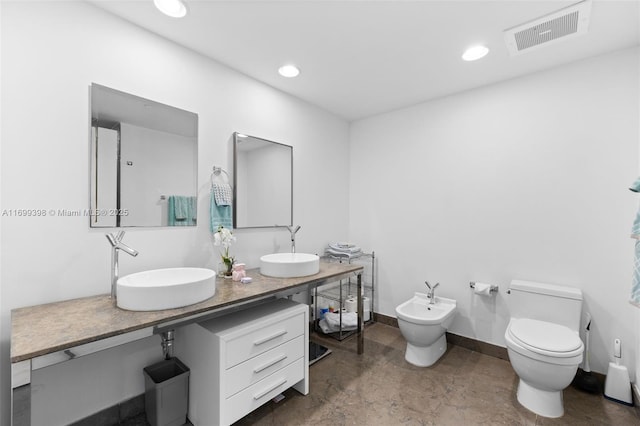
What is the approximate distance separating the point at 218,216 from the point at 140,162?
0.59m

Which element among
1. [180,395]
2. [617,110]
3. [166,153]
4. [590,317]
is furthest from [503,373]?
[166,153]

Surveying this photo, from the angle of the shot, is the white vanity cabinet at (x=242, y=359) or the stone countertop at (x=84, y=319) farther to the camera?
the white vanity cabinet at (x=242, y=359)

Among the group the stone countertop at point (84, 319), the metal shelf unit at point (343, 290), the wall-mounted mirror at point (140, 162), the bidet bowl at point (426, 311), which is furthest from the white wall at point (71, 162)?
the bidet bowl at point (426, 311)

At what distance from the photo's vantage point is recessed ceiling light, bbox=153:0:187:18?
159 cm

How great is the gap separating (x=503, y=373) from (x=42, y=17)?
365 cm

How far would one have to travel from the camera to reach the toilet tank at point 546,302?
2.05 m

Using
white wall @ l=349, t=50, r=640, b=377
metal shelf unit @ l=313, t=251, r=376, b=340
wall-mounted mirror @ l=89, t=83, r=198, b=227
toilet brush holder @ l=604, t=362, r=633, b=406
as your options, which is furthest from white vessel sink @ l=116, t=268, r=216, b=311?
toilet brush holder @ l=604, t=362, r=633, b=406

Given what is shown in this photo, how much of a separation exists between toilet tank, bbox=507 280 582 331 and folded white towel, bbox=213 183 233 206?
2270 millimetres

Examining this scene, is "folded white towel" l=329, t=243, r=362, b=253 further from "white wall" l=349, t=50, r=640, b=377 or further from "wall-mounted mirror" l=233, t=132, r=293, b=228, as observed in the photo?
"wall-mounted mirror" l=233, t=132, r=293, b=228

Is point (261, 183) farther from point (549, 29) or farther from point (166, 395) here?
point (549, 29)

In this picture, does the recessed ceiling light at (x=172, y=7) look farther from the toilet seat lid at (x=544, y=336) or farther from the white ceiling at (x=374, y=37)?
the toilet seat lid at (x=544, y=336)

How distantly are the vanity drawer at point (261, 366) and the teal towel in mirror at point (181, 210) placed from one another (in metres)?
0.97

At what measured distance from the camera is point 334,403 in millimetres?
1882

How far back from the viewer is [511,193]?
7.95 feet
